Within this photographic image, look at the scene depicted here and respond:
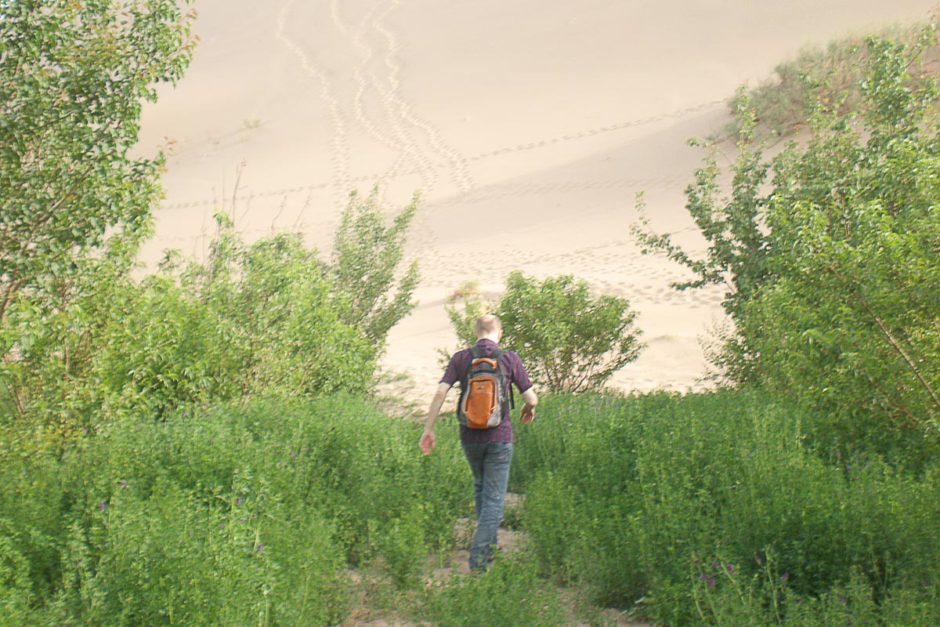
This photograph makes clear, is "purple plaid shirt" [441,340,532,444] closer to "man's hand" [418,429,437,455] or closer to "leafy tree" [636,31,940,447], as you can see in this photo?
"man's hand" [418,429,437,455]

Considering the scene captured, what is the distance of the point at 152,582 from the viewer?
4.04m

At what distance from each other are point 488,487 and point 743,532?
1.46m

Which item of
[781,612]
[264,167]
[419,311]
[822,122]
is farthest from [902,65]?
[264,167]

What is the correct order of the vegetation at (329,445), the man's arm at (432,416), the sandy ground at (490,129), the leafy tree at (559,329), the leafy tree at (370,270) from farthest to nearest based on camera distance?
the sandy ground at (490,129) → the leafy tree at (370,270) → the leafy tree at (559,329) → the man's arm at (432,416) → the vegetation at (329,445)

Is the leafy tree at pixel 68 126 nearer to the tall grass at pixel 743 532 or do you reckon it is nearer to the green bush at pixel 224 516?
the green bush at pixel 224 516

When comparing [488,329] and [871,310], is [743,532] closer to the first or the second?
[871,310]

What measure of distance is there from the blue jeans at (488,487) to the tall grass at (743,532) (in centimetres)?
25

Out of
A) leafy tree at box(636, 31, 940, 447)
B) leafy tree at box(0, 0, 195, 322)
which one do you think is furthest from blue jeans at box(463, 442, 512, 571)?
leafy tree at box(0, 0, 195, 322)

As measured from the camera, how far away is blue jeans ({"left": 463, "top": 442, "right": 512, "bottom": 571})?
5395 mm

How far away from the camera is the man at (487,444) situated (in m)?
5.43

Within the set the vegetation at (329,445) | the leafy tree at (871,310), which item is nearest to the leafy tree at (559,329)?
the vegetation at (329,445)

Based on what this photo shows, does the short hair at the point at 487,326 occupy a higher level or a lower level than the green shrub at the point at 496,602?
higher

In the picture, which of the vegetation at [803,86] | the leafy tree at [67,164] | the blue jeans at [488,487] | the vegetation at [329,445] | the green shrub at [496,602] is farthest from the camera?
the vegetation at [803,86]

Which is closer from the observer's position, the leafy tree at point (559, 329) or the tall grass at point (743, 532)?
the tall grass at point (743, 532)
